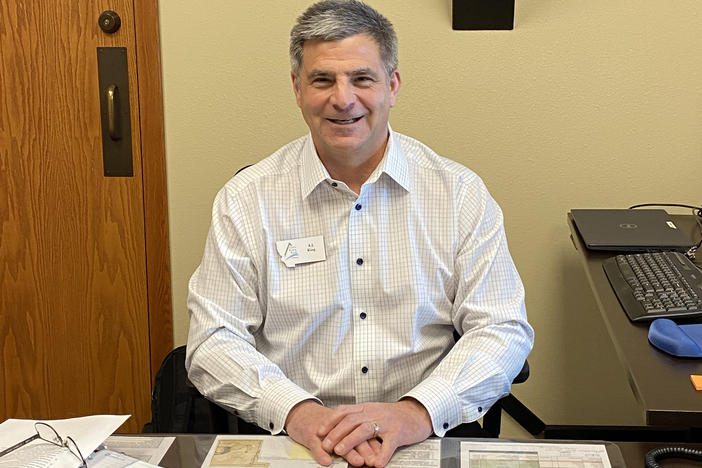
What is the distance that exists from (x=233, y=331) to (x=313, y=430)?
1.37 feet

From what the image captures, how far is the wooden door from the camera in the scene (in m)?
2.51

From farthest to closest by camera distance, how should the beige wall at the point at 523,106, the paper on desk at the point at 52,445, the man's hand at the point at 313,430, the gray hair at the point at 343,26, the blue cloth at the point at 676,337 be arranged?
the beige wall at the point at 523,106, the gray hair at the point at 343,26, the blue cloth at the point at 676,337, the man's hand at the point at 313,430, the paper on desk at the point at 52,445

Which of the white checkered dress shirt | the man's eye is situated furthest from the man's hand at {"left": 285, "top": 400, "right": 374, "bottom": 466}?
the man's eye

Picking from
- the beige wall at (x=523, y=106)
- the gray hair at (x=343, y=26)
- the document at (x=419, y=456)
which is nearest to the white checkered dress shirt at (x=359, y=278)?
the gray hair at (x=343, y=26)

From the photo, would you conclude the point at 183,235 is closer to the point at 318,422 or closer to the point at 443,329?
the point at 443,329

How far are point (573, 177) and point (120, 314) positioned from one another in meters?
1.42

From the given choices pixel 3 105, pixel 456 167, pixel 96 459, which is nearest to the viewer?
pixel 96 459

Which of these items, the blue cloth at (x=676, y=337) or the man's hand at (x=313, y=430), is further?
the blue cloth at (x=676, y=337)

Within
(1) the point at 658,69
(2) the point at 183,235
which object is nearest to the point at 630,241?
(1) the point at 658,69

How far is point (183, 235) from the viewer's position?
2.62 m

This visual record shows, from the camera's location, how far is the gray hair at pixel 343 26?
173cm

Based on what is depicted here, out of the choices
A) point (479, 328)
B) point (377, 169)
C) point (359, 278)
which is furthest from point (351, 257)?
point (479, 328)

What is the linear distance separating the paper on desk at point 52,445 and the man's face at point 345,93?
0.73 m

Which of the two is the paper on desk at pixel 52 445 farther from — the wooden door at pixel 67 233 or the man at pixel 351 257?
the wooden door at pixel 67 233
